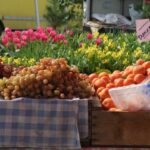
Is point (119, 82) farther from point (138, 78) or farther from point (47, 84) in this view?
point (47, 84)

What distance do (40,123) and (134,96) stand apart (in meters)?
0.53

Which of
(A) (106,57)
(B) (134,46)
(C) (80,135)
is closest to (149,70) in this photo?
(C) (80,135)

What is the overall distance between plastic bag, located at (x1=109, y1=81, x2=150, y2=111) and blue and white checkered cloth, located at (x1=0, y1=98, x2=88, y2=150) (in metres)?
0.27

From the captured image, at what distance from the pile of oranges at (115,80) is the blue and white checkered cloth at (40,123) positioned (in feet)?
1.14

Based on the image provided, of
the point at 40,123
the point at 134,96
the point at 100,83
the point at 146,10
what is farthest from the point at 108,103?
the point at 146,10

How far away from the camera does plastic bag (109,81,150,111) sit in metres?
2.75

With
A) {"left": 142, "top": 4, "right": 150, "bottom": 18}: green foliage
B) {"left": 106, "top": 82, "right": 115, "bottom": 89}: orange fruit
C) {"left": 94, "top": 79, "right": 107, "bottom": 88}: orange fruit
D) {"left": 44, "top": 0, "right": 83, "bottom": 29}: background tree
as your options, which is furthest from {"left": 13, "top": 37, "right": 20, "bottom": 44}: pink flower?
{"left": 44, "top": 0, "right": 83, "bottom": 29}: background tree

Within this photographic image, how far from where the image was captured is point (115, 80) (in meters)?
3.27

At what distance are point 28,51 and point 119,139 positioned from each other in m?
2.89

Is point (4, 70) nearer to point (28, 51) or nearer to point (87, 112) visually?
point (87, 112)

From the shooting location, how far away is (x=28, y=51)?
5441 millimetres

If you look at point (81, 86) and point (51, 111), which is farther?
point (81, 86)

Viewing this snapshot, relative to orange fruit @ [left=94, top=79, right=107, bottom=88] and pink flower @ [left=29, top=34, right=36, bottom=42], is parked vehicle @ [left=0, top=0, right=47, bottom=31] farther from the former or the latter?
orange fruit @ [left=94, top=79, right=107, bottom=88]

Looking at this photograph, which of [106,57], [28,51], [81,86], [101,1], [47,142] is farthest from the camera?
[101,1]
